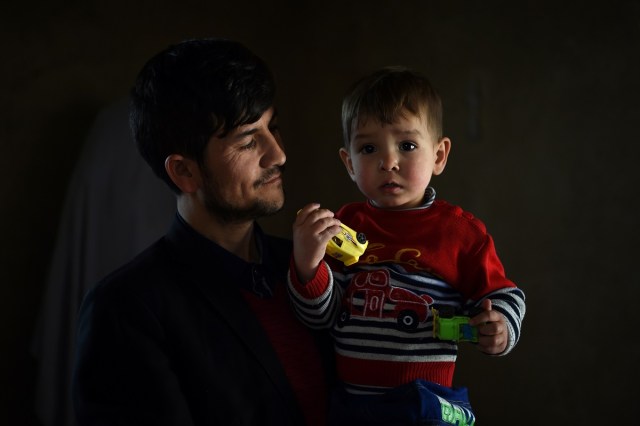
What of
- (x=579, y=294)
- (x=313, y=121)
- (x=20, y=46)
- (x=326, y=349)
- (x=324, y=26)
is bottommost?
(x=579, y=294)

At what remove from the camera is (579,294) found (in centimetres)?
216

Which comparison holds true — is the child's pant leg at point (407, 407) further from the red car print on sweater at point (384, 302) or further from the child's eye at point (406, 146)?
the child's eye at point (406, 146)

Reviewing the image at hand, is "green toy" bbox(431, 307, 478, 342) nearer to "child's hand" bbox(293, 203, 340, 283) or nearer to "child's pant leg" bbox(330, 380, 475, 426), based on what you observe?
"child's pant leg" bbox(330, 380, 475, 426)

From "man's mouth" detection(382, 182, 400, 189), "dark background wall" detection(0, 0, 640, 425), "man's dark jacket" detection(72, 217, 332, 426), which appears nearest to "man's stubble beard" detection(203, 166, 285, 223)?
"man's dark jacket" detection(72, 217, 332, 426)

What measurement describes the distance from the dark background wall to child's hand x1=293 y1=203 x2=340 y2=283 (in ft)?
4.34

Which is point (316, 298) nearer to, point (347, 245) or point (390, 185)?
point (347, 245)

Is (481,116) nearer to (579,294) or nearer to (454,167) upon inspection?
(454,167)

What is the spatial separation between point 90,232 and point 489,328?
1442 millimetres

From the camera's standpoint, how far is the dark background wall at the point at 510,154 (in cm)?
206

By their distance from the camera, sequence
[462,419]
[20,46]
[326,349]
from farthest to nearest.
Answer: [20,46] < [326,349] < [462,419]

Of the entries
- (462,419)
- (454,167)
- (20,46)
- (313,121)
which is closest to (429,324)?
(462,419)

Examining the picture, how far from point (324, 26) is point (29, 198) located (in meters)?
1.61

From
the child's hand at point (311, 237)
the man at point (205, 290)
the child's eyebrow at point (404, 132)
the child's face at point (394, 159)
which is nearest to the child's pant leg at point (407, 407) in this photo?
the man at point (205, 290)

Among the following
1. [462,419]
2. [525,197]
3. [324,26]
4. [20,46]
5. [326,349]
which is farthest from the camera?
[324,26]
